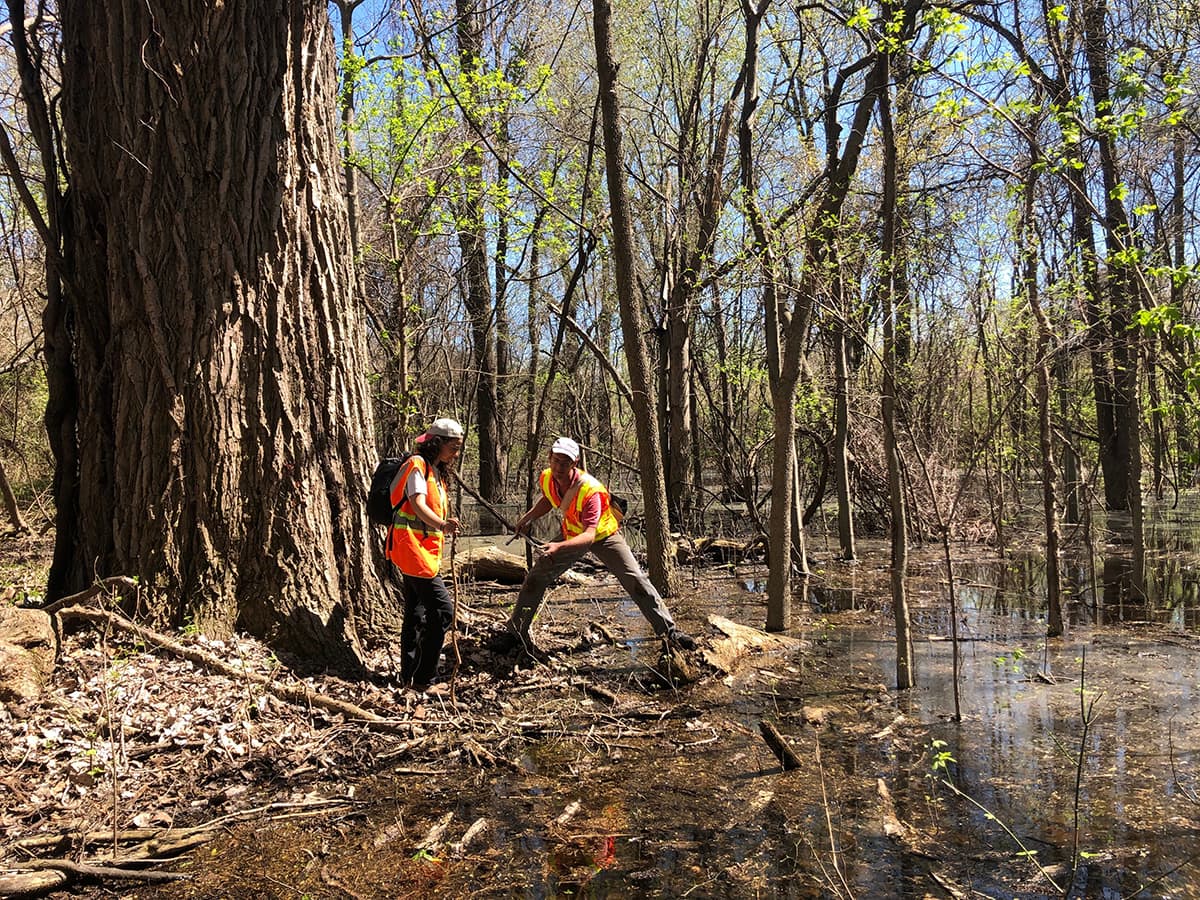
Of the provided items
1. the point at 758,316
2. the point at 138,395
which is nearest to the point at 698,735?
the point at 138,395

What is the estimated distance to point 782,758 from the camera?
4.77m

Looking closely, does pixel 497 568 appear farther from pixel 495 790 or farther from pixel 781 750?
pixel 781 750

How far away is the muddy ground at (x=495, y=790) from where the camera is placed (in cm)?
357

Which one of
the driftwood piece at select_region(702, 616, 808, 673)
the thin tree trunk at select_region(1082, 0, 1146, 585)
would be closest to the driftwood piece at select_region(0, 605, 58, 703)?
the driftwood piece at select_region(702, 616, 808, 673)

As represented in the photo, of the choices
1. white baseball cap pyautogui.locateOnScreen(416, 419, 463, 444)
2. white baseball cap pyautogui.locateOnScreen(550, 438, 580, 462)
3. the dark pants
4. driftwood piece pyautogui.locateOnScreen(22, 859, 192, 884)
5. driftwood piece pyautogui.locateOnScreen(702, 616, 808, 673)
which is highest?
white baseball cap pyautogui.locateOnScreen(416, 419, 463, 444)

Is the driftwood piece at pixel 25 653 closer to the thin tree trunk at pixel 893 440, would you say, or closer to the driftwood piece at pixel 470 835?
the driftwood piece at pixel 470 835

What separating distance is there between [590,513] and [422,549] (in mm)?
1484

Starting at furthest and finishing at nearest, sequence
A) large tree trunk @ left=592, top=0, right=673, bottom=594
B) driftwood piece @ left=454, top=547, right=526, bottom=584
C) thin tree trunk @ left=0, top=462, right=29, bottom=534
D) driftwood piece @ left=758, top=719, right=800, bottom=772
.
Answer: thin tree trunk @ left=0, top=462, right=29, bottom=534, driftwood piece @ left=454, top=547, right=526, bottom=584, large tree trunk @ left=592, top=0, right=673, bottom=594, driftwood piece @ left=758, top=719, right=800, bottom=772

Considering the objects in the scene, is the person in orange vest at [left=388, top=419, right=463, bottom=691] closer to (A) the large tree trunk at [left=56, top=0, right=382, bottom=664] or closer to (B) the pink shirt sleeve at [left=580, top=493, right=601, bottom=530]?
(A) the large tree trunk at [left=56, top=0, right=382, bottom=664]

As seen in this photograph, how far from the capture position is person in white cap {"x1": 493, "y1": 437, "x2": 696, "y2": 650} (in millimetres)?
6574

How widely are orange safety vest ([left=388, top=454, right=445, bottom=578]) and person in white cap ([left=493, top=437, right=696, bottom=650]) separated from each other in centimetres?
92

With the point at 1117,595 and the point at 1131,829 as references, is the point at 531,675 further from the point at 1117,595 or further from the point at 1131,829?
the point at 1117,595

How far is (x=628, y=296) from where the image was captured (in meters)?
8.97

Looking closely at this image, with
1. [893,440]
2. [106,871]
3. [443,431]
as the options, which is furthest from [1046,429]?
[106,871]
